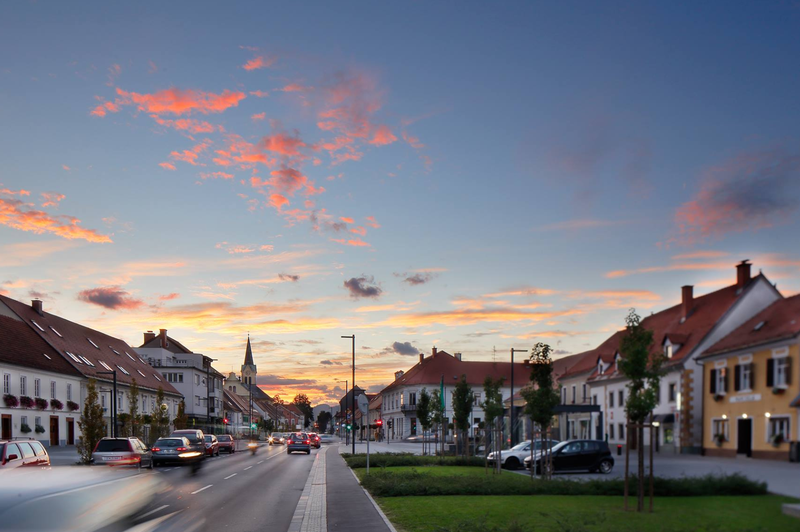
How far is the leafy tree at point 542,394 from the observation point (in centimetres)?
2523

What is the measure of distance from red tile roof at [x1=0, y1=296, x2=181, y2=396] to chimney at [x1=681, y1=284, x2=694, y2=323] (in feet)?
137

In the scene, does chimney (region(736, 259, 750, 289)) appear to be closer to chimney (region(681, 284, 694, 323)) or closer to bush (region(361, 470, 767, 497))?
chimney (region(681, 284, 694, 323))

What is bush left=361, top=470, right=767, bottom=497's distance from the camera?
19172mm

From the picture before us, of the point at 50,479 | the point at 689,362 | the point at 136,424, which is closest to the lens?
the point at 50,479

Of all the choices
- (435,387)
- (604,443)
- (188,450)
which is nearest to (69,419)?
(188,450)

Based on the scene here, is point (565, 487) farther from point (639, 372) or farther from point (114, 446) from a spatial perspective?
point (114, 446)

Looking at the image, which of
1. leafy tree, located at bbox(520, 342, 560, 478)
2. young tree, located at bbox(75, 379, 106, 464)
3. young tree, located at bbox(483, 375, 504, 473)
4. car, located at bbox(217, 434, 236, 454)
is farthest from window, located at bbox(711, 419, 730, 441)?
car, located at bbox(217, 434, 236, 454)

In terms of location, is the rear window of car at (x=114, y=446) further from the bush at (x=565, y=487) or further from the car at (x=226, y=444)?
the car at (x=226, y=444)

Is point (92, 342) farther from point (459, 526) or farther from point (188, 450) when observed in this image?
point (459, 526)

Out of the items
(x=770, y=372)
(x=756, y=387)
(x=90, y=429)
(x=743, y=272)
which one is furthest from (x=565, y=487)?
(x=743, y=272)

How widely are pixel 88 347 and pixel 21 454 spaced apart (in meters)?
50.3

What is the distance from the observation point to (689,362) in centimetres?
4516

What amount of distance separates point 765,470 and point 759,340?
974 cm

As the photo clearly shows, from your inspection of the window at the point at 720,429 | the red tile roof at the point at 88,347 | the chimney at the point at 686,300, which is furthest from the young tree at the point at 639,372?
the red tile roof at the point at 88,347
